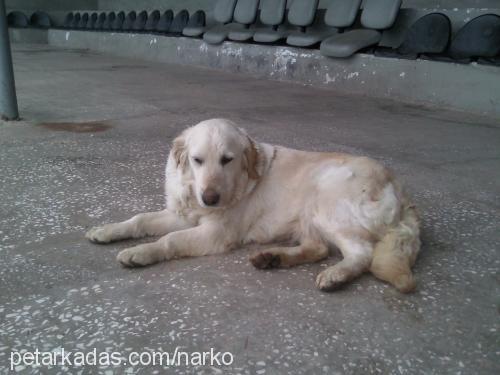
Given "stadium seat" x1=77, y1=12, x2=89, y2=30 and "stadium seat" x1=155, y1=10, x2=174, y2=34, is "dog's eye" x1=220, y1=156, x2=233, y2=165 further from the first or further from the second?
"stadium seat" x1=77, y1=12, x2=89, y2=30

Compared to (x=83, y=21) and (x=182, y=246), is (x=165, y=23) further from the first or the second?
(x=182, y=246)

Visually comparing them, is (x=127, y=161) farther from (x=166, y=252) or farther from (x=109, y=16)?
(x=109, y=16)

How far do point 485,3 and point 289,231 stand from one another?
7564 mm

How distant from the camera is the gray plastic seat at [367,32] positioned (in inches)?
314

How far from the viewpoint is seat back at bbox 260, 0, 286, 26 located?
9.98 metres

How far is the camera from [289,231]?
2.65 metres

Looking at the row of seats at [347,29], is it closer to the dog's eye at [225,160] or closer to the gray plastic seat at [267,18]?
the gray plastic seat at [267,18]

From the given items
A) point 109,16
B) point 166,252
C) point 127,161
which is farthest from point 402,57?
point 109,16

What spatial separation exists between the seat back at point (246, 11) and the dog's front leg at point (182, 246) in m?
9.15

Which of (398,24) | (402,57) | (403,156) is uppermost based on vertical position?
(398,24)

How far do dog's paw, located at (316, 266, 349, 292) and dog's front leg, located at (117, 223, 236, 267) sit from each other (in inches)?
23.5

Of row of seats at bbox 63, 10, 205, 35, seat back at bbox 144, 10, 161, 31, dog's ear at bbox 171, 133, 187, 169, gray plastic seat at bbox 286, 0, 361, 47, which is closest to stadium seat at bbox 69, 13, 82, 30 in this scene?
row of seats at bbox 63, 10, 205, 35

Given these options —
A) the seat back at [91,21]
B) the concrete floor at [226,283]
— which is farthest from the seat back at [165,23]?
the concrete floor at [226,283]

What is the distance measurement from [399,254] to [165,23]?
39.6ft
